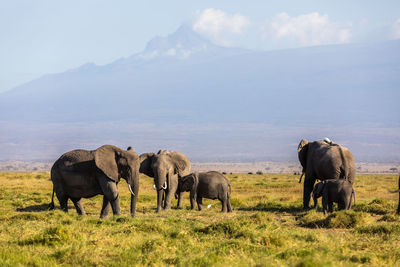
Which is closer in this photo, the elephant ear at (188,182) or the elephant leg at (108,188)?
the elephant leg at (108,188)

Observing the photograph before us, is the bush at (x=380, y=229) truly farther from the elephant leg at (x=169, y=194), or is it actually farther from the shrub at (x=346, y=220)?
the elephant leg at (x=169, y=194)

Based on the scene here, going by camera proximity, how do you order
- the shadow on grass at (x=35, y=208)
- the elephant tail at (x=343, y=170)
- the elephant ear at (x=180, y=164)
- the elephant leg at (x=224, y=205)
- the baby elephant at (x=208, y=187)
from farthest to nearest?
1. the elephant ear at (x=180, y=164)
2. the baby elephant at (x=208, y=187)
3. the elephant leg at (x=224, y=205)
4. the elephant tail at (x=343, y=170)
5. the shadow on grass at (x=35, y=208)

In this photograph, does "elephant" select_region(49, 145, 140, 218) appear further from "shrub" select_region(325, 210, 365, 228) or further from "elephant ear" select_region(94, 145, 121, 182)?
"shrub" select_region(325, 210, 365, 228)

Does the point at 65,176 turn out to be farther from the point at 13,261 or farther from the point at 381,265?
the point at 381,265

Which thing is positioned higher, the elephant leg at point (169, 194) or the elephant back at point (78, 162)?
the elephant back at point (78, 162)

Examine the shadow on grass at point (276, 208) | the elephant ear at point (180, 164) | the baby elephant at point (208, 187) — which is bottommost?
the shadow on grass at point (276, 208)

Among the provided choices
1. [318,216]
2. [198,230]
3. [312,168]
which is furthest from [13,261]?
[312,168]

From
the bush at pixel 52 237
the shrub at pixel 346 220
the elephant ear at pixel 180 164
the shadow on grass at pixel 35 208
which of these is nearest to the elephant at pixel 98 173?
the shadow on grass at pixel 35 208

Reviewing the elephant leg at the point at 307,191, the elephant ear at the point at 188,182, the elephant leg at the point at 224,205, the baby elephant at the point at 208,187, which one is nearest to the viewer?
the elephant leg at the point at 224,205

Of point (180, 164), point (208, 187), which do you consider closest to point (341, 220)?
point (208, 187)

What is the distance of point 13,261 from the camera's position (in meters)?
13.3

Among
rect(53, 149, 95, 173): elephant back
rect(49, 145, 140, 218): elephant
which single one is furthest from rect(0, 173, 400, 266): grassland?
rect(53, 149, 95, 173): elephant back

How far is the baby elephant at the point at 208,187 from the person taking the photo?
26188mm

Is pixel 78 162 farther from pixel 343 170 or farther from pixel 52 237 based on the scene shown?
pixel 343 170
